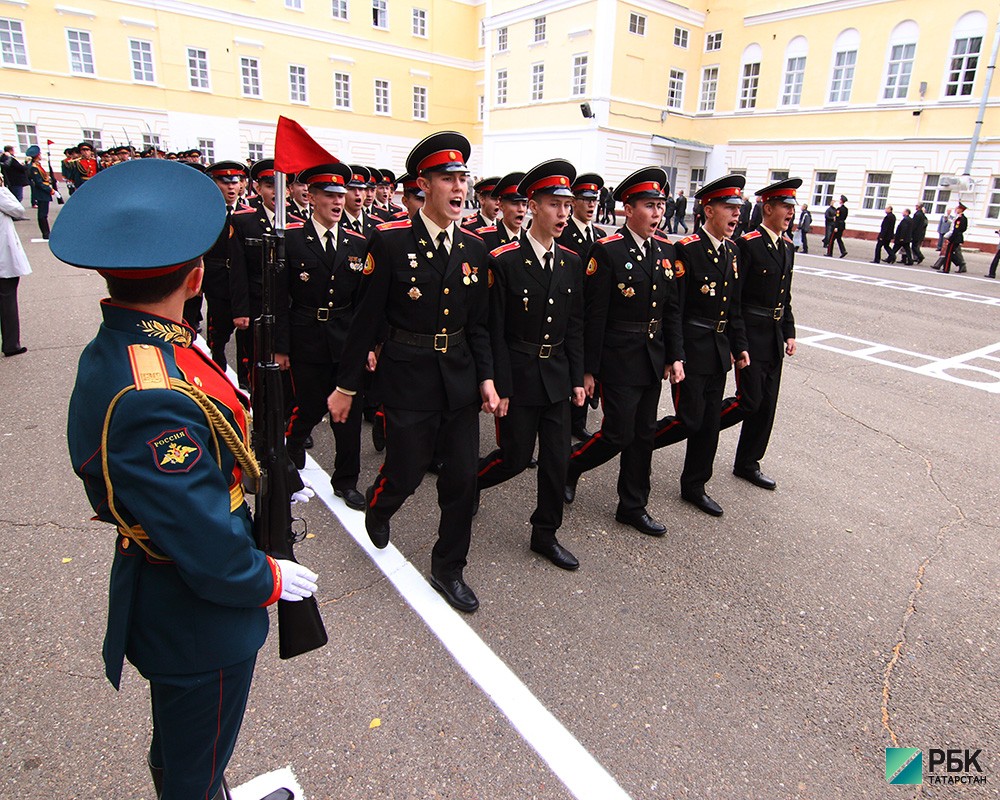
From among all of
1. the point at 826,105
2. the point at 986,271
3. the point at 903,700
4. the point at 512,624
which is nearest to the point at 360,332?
the point at 512,624

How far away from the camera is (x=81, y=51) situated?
34.9m

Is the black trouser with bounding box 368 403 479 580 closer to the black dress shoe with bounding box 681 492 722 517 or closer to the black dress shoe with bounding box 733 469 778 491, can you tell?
the black dress shoe with bounding box 681 492 722 517

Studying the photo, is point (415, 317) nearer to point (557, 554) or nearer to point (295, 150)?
point (295, 150)

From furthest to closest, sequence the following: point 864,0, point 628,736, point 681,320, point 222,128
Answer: point 222,128, point 864,0, point 681,320, point 628,736

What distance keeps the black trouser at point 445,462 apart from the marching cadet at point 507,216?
188 cm

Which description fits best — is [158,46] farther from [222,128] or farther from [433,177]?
[433,177]

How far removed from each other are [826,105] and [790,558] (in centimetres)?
3500

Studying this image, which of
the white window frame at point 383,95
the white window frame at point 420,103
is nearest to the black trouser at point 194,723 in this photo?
the white window frame at point 383,95

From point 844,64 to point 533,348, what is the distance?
3560 cm

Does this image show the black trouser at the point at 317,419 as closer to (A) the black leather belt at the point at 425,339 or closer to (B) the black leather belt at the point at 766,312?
(A) the black leather belt at the point at 425,339

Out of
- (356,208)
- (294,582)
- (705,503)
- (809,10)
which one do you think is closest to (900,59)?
(809,10)

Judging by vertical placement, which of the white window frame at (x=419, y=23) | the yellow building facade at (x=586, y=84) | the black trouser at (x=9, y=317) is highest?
the white window frame at (x=419, y=23)

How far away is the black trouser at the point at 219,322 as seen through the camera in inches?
272

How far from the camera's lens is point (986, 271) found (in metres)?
20.5
